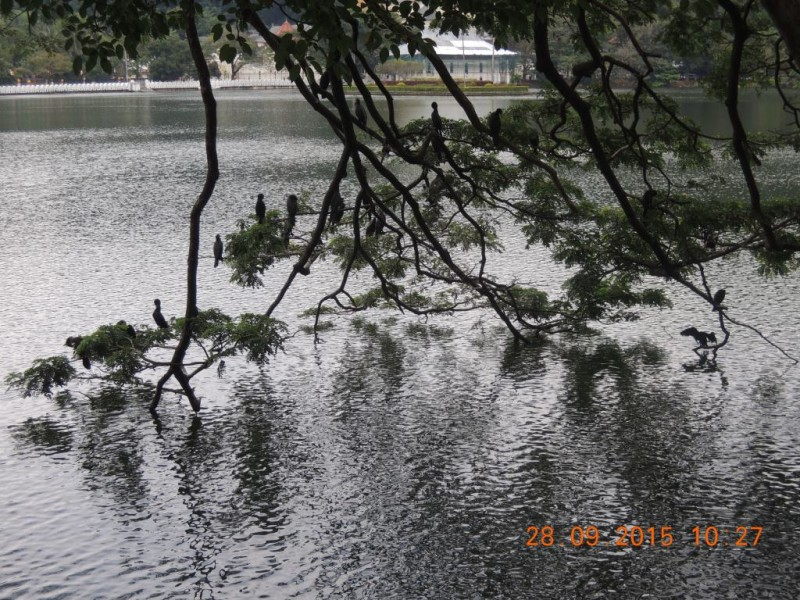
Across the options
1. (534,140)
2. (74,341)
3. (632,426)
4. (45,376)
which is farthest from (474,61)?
(632,426)

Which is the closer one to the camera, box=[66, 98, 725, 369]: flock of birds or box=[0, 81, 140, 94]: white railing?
box=[66, 98, 725, 369]: flock of birds

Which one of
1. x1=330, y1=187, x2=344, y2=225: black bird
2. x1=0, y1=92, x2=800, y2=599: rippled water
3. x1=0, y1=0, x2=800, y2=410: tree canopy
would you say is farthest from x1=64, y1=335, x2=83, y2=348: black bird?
x1=330, y1=187, x2=344, y2=225: black bird

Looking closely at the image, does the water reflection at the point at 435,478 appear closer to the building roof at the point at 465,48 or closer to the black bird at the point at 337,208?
the black bird at the point at 337,208

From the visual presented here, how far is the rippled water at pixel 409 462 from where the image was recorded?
22.0 feet

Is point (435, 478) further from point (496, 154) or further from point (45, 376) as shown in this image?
point (45, 376)

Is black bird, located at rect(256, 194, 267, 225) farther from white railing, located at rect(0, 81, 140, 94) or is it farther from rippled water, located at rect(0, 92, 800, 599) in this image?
white railing, located at rect(0, 81, 140, 94)

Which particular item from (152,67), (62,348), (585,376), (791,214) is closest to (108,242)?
(62,348)

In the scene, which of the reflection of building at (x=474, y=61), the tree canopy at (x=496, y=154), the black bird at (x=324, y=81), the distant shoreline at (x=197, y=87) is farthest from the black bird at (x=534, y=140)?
the reflection of building at (x=474, y=61)

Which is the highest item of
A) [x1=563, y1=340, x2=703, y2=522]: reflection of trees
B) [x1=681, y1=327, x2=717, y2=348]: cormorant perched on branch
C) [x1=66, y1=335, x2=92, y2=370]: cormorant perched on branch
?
[x1=66, y1=335, x2=92, y2=370]: cormorant perched on branch

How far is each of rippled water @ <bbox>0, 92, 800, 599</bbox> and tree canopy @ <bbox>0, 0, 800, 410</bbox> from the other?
1.57 feet

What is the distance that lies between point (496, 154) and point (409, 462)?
3.16 metres

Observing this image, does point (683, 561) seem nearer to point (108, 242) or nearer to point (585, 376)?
point (585, 376)
